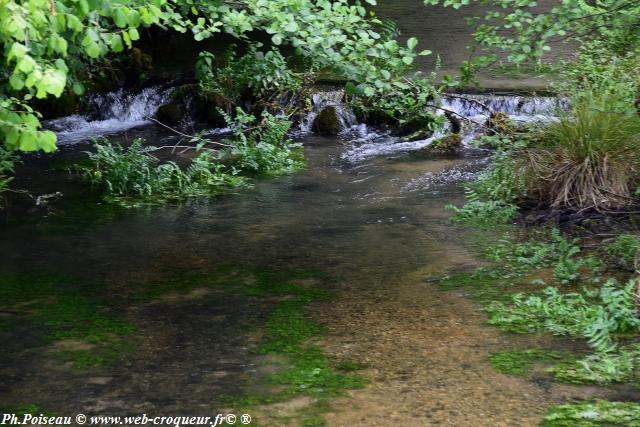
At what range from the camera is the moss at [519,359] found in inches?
213

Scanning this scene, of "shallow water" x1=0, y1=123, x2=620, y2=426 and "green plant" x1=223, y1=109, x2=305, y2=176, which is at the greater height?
"green plant" x1=223, y1=109, x2=305, y2=176

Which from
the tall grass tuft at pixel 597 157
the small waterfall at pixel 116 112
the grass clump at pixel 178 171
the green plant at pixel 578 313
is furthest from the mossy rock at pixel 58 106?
the green plant at pixel 578 313

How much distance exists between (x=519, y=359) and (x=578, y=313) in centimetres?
81

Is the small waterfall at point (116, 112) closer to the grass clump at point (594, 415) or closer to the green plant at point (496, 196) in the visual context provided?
the green plant at point (496, 196)

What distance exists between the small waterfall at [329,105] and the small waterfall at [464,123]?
0.18m

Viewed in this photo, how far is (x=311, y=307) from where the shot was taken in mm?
6672

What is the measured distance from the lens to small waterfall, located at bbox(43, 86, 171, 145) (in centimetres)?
1490

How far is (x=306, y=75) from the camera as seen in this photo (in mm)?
14953

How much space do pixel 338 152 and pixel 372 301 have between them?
20.7 ft

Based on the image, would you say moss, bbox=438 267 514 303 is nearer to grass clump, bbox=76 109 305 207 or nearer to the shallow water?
the shallow water

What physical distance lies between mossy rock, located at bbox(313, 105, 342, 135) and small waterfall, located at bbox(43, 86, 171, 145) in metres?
3.03

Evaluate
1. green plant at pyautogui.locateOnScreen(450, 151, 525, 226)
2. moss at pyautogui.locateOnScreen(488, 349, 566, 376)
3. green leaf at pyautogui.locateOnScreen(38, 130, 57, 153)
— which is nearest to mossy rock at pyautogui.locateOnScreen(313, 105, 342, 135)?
green plant at pyautogui.locateOnScreen(450, 151, 525, 226)

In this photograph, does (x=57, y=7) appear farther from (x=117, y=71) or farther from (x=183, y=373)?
(x=117, y=71)

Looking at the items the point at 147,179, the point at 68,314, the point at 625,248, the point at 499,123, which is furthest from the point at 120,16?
the point at 499,123
